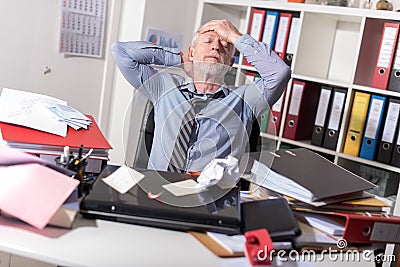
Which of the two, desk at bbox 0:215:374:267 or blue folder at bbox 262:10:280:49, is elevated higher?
blue folder at bbox 262:10:280:49

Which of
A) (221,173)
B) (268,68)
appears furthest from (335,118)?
(221,173)

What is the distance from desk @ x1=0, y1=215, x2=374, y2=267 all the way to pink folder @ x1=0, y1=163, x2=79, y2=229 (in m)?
0.03

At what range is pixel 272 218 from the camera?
1.30 metres

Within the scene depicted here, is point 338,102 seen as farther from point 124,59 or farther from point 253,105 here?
point 253,105

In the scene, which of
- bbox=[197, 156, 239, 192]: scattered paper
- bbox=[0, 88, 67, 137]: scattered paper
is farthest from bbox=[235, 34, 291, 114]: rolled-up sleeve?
bbox=[0, 88, 67, 137]: scattered paper

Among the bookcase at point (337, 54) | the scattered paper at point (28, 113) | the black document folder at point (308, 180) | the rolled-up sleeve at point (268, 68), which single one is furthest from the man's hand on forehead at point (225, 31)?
the bookcase at point (337, 54)

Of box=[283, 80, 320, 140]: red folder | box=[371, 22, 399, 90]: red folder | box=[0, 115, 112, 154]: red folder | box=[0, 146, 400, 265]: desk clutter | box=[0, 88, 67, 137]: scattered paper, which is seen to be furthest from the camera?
box=[283, 80, 320, 140]: red folder

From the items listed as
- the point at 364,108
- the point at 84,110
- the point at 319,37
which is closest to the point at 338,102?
the point at 364,108

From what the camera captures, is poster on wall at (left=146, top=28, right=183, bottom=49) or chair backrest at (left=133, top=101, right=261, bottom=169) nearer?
chair backrest at (left=133, top=101, right=261, bottom=169)

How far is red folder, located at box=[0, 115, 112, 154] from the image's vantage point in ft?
4.86

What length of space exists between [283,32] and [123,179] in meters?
1.93

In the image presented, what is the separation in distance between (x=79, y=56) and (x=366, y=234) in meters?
2.16

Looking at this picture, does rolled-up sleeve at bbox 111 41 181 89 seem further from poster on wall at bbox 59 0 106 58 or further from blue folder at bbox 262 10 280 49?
blue folder at bbox 262 10 280 49

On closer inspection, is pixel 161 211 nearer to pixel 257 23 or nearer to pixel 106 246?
pixel 106 246
